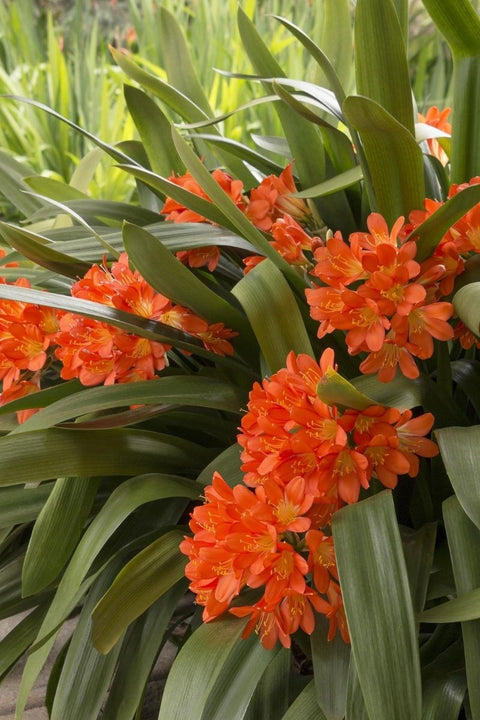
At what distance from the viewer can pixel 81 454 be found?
33.8 inches

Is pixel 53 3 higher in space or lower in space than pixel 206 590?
higher

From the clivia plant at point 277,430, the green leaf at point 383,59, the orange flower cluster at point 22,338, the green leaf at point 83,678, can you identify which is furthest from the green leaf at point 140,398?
the green leaf at point 383,59

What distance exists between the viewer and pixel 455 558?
0.73 m

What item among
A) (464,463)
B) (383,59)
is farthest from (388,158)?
(464,463)

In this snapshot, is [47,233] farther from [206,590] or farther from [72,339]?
[206,590]

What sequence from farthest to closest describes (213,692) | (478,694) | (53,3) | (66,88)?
(53,3) < (66,88) < (213,692) < (478,694)

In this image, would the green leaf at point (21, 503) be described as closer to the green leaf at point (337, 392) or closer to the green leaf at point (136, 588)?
the green leaf at point (136, 588)

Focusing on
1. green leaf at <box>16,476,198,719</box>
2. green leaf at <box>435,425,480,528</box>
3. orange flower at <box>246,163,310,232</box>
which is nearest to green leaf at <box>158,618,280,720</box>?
green leaf at <box>16,476,198,719</box>

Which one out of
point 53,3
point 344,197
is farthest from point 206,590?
point 53,3

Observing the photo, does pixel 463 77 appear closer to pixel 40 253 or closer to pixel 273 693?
pixel 40 253

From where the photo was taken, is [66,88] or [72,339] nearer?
[72,339]

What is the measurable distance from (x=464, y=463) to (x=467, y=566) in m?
0.09

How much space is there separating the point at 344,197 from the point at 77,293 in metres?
0.36

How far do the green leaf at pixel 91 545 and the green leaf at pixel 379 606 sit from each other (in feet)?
0.71
